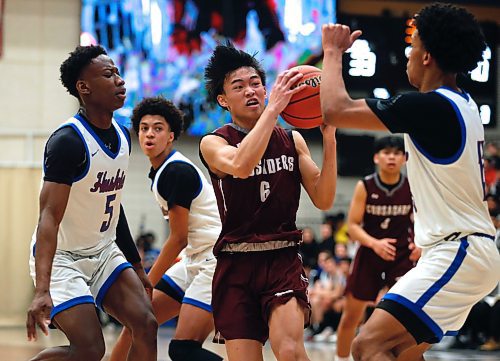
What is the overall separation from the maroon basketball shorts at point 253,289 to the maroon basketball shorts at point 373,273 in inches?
147

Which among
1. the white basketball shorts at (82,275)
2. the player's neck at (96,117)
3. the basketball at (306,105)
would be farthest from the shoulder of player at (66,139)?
the basketball at (306,105)

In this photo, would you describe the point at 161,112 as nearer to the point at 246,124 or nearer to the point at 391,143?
the point at 246,124

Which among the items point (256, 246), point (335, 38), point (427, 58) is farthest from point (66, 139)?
point (427, 58)

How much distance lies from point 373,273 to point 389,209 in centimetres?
62

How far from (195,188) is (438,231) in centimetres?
251

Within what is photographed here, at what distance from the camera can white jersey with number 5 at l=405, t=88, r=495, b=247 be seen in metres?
4.14

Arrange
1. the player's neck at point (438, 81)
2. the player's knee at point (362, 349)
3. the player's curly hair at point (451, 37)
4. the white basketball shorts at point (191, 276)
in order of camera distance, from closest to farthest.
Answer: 1. the player's knee at point (362, 349)
2. the player's curly hair at point (451, 37)
3. the player's neck at point (438, 81)
4. the white basketball shorts at point (191, 276)

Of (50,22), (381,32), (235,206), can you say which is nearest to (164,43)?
(50,22)

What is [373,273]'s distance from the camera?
862cm

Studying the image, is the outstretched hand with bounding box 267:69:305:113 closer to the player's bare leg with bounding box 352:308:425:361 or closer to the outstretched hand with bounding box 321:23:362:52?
the outstretched hand with bounding box 321:23:362:52

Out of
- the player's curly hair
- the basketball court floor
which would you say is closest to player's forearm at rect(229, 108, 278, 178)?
the player's curly hair

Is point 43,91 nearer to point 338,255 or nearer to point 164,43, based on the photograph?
point 164,43

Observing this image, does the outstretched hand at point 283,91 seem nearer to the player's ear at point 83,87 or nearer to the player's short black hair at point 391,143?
the player's ear at point 83,87

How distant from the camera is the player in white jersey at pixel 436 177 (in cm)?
411
